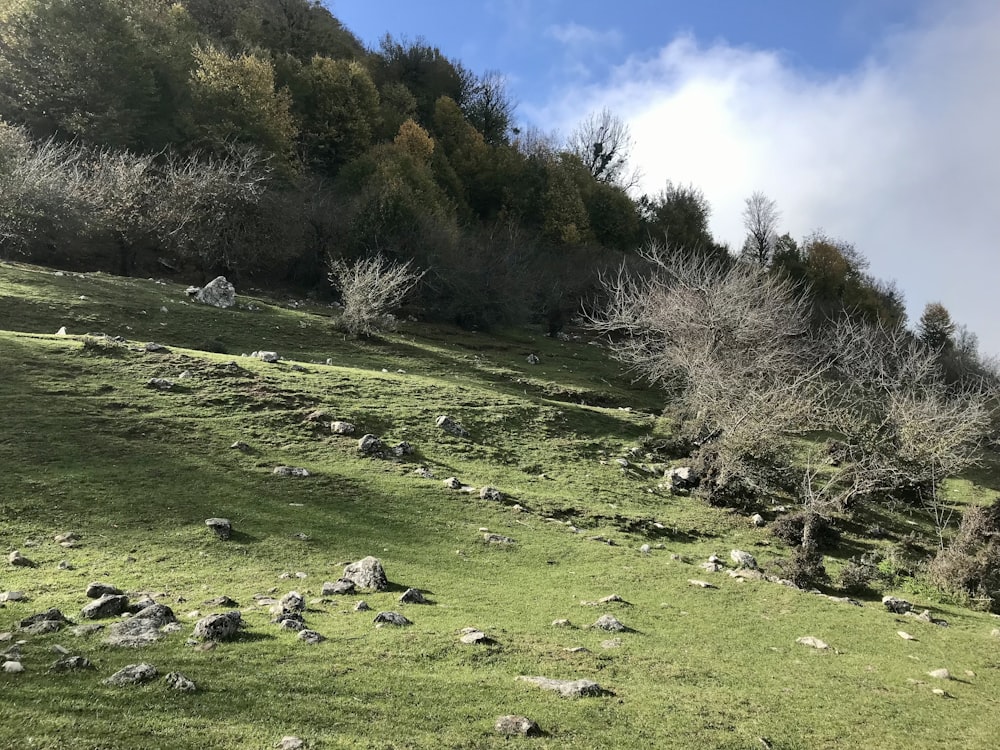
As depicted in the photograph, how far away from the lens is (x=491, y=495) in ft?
39.0

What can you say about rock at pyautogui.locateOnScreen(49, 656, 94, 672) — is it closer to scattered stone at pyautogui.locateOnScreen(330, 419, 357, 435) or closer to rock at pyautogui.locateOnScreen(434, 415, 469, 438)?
scattered stone at pyautogui.locateOnScreen(330, 419, 357, 435)

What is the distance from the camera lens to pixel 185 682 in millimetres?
4285

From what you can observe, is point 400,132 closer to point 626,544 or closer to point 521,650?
point 626,544

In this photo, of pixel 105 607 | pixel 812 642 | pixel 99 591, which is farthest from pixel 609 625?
pixel 99 591

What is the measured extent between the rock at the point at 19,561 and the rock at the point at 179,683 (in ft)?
12.7

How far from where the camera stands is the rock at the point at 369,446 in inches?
515

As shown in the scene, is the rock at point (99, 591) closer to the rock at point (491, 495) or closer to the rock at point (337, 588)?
the rock at point (337, 588)

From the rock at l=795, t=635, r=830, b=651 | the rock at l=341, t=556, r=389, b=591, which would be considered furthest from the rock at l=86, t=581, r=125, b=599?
the rock at l=795, t=635, r=830, b=651

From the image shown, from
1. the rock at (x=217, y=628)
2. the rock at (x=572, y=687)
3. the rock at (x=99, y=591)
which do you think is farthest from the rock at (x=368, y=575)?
the rock at (x=572, y=687)

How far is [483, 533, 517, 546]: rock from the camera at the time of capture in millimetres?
9920

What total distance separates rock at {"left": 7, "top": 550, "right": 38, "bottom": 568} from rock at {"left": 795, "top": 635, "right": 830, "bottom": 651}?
843 cm

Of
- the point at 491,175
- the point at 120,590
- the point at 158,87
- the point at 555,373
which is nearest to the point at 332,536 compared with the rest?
the point at 120,590

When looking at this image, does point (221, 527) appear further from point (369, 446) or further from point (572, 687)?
point (572, 687)

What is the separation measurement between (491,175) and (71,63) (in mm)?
36681
